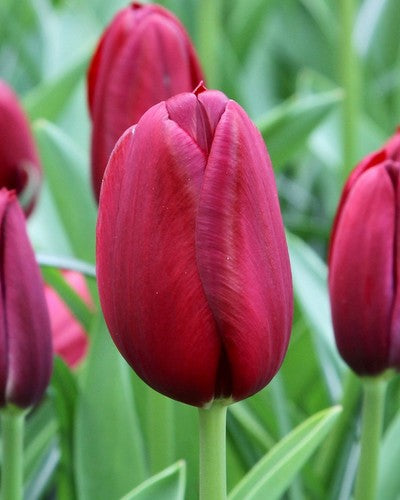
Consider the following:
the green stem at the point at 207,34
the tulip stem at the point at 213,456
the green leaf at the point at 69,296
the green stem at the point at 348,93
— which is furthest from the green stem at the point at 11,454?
the green stem at the point at 207,34

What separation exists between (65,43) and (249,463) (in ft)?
2.32

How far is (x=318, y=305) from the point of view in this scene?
32.3 inches

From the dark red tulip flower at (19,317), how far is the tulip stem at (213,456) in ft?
0.33

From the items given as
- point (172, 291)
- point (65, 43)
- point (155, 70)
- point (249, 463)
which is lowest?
point (249, 463)

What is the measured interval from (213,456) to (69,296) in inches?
13.7

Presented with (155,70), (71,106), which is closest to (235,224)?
(155,70)

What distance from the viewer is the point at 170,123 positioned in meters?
0.42

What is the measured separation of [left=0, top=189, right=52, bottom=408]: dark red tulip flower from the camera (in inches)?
20.2

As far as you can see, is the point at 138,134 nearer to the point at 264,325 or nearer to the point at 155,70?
the point at 264,325

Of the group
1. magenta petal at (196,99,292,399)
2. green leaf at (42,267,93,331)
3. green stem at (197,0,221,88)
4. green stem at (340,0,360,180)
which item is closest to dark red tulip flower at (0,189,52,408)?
magenta petal at (196,99,292,399)

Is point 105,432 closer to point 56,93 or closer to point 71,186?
point 71,186

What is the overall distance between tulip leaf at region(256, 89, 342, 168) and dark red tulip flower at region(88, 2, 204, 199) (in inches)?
8.3

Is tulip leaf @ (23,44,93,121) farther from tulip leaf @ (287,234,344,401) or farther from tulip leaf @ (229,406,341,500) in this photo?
tulip leaf @ (229,406,341,500)

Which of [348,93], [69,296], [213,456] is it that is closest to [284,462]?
[213,456]
